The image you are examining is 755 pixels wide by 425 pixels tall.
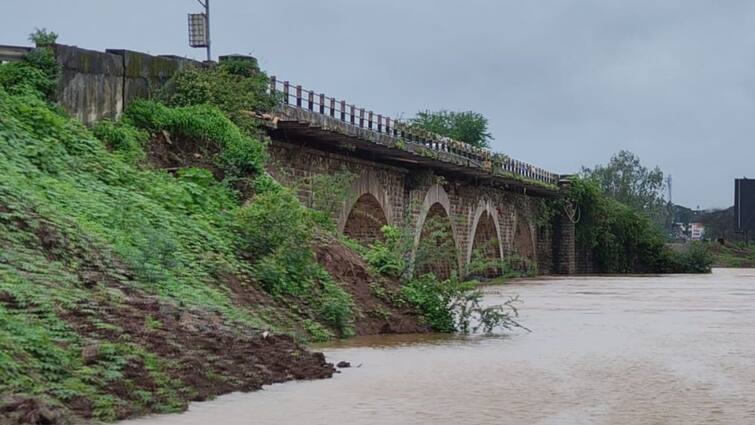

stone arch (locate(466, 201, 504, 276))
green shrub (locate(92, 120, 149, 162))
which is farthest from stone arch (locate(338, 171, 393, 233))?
stone arch (locate(466, 201, 504, 276))

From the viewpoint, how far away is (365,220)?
Answer: 34.8 m

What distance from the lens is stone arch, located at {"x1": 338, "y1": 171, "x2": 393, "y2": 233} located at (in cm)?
3147

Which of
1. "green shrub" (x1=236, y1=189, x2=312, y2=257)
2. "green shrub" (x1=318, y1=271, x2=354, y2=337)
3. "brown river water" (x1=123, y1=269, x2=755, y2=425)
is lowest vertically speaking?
"brown river water" (x1=123, y1=269, x2=755, y2=425)

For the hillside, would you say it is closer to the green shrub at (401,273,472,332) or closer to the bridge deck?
the green shrub at (401,273,472,332)

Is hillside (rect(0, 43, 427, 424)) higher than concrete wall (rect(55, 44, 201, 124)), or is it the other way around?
concrete wall (rect(55, 44, 201, 124))

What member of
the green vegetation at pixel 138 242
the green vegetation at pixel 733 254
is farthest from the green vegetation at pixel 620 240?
the green vegetation at pixel 138 242

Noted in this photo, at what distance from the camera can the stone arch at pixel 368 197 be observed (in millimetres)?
31469

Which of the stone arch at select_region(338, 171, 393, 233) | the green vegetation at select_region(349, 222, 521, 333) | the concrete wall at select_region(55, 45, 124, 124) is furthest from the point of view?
the stone arch at select_region(338, 171, 393, 233)

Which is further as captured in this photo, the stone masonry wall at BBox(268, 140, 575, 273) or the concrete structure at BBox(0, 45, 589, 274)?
the stone masonry wall at BBox(268, 140, 575, 273)

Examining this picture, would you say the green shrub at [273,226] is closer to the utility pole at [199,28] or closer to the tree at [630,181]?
the utility pole at [199,28]

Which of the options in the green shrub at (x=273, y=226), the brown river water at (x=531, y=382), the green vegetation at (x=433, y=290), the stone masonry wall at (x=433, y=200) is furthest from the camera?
the stone masonry wall at (x=433, y=200)

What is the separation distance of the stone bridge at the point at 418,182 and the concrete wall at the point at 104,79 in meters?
3.05

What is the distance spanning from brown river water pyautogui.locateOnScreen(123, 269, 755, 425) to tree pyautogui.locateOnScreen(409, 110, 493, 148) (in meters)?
57.8

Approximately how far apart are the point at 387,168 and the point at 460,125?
4413 cm
